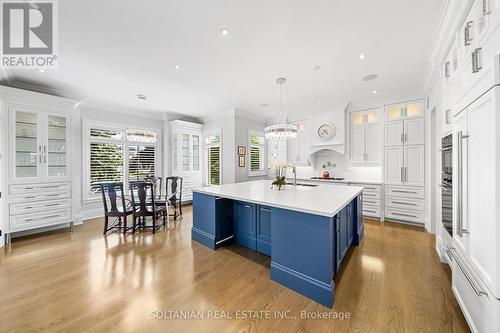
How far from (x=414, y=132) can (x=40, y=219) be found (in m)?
7.69

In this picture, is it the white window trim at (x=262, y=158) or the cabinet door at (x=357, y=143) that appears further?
the white window trim at (x=262, y=158)

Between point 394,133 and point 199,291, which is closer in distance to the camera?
point 199,291

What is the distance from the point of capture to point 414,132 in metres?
4.32

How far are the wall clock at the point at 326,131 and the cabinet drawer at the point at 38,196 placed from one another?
19.9ft

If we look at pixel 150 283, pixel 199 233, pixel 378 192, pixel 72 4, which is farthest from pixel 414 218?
pixel 72 4

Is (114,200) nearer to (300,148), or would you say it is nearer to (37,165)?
(37,165)

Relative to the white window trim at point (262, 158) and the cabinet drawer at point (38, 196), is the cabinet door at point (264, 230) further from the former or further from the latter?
the cabinet drawer at point (38, 196)

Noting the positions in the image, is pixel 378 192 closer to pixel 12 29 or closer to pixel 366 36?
pixel 366 36

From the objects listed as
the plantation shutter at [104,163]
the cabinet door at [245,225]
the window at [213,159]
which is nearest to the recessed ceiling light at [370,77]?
the cabinet door at [245,225]

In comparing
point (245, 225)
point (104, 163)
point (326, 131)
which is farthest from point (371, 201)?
point (104, 163)

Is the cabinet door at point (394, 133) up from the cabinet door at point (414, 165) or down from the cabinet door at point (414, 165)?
up

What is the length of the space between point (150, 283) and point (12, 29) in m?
3.23

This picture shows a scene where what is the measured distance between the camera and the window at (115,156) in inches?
193

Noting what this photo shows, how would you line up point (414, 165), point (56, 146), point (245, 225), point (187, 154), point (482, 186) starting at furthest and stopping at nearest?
point (187, 154)
point (414, 165)
point (56, 146)
point (245, 225)
point (482, 186)
